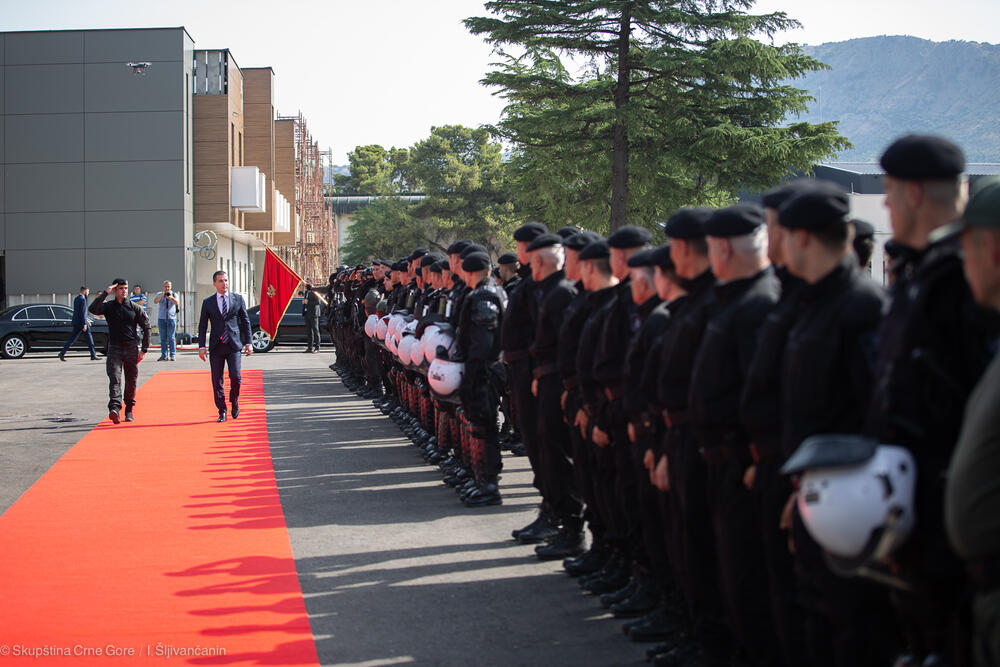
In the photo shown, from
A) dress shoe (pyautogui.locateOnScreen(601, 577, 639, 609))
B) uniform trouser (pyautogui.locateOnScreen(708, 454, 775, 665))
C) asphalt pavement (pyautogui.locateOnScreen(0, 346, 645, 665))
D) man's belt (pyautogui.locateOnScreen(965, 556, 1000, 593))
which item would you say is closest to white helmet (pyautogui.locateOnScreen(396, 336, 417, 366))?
asphalt pavement (pyautogui.locateOnScreen(0, 346, 645, 665))

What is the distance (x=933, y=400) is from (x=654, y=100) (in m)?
20.4

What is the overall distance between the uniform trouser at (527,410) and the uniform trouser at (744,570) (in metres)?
3.45

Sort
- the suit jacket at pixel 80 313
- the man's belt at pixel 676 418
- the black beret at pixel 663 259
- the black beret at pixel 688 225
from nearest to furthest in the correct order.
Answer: the man's belt at pixel 676 418 < the black beret at pixel 688 225 < the black beret at pixel 663 259 < the suit jacket at pixel 80 313

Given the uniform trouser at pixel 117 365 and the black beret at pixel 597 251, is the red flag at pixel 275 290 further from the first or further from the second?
the black beret at pixel 597 251

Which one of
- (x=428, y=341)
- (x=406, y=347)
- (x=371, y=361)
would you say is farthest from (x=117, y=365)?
(x=428, y=341)

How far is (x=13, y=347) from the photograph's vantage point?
1179 inches

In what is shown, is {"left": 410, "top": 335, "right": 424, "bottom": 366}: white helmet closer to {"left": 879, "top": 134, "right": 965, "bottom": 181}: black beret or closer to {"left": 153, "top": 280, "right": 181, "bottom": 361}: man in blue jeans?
{"left": 879, "top": 134, "right": 965, "bottom": 181}: black beret

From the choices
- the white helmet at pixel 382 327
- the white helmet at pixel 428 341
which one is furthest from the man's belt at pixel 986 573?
the white helmet at pixel 382 327

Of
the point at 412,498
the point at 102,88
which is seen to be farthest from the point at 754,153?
the point at 102,88

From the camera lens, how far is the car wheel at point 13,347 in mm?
29844

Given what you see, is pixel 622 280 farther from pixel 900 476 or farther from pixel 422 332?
pixel 422 332

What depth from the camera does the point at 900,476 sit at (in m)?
2.89

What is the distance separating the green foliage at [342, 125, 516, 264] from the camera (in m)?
58.9

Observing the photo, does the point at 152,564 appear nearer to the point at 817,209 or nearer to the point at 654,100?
the point at 817,209
